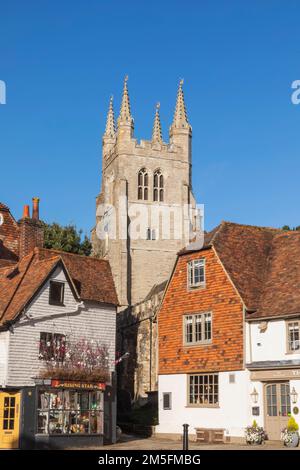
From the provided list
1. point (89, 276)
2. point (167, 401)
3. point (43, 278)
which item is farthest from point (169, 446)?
point (89, 276)

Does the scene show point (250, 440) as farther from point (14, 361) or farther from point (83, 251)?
point (83, 251)

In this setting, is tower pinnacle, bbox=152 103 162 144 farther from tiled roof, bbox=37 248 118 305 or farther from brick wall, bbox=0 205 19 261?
tiled roof, bbox=37 248 118 305

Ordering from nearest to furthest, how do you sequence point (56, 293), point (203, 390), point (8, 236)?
1. point (56, 293)
2. point (203, 390)
3. point (8, 236)

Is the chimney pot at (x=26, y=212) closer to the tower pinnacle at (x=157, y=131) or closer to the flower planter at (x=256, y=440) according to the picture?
the flower planter at (x=256, y=440)

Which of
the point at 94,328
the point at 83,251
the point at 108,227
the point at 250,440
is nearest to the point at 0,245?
the point at 94,328

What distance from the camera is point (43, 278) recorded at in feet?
108

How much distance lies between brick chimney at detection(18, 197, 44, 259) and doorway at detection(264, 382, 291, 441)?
14.8 m

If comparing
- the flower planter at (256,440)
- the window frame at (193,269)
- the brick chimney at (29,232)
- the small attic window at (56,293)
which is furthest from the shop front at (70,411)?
the brick chimney at (29,232)

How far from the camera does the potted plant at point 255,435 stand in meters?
30.1

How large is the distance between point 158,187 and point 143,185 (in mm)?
2312

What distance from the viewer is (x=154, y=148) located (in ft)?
332

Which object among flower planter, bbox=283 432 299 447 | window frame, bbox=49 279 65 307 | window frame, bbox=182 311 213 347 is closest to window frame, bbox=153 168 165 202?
window frame, bbox=182 311 213 347

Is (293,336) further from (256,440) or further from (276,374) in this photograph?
(256,440)

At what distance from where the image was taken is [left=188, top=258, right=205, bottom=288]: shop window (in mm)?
35656
